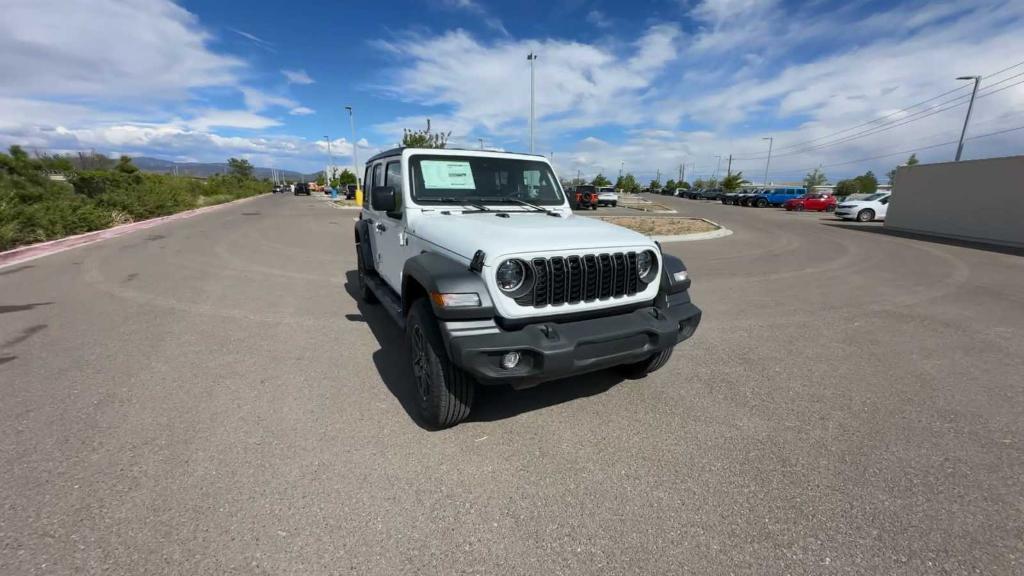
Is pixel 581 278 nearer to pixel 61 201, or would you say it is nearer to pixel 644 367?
pixel 644 367

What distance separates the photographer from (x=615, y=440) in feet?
9.52

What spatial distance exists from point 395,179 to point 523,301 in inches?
89.4

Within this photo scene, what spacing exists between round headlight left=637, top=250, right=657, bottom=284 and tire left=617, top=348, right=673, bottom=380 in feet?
2.53

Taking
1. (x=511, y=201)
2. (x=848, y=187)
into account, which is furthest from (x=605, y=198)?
(x=848, y=187)

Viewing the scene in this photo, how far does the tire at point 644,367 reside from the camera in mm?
3586

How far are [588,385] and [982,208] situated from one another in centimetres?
1947

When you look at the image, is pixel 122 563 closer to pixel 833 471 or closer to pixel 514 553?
pixel 514 553

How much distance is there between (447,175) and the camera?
405 cm

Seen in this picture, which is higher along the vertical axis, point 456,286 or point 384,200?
point 384,200

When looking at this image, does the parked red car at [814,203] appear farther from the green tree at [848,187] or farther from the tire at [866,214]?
the green tree at [848,187]

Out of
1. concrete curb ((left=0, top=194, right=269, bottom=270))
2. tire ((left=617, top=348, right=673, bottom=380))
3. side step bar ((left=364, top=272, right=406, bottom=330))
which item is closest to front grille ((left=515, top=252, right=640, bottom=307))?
tire ((left=617, top=348, right=673, bottom=380))

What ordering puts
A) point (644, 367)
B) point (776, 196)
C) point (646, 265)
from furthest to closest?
point (776, 196), point (644, 367), point (646, 265)

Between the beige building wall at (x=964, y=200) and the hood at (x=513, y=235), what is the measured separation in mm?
18756

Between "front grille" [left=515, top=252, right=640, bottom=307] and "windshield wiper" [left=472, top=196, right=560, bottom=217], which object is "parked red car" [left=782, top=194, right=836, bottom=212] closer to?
"windshield wiper" [left=472, top=196, right=560, bottom=217]
